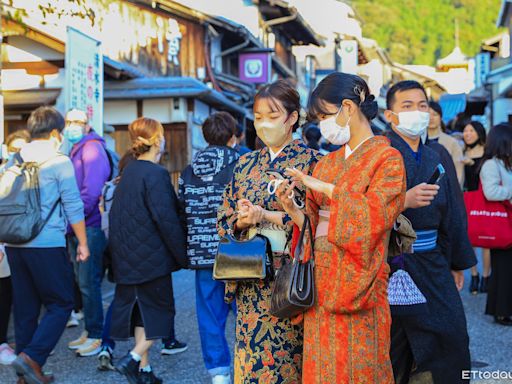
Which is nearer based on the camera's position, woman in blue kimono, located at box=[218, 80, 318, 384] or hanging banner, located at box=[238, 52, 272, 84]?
woman in blue kimono, located at box=[218, 80, 318, 384]

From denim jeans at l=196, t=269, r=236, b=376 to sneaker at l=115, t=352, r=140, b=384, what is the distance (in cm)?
52

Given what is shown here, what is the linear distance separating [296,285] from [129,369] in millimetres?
2510

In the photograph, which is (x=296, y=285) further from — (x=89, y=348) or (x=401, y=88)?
(x=89, y=348)

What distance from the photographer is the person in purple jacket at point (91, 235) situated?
255 inches

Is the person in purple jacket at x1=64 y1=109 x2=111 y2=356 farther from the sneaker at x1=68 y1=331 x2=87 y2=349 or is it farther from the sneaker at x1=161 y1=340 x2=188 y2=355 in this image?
the sneaker at x1=161 y1=340 x2=188 y2=355

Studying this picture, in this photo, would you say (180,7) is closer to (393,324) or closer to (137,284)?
(137,284)

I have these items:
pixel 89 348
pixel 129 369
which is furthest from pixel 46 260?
pixel 89 348

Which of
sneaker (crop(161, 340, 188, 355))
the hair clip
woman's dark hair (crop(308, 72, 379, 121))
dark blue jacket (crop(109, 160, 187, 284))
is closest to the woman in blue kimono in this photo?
woman's dark hair (crop(308, 72, 379, 121))

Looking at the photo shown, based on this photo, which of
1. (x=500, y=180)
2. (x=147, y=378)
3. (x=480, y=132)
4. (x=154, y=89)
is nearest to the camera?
(x=147, y=378)

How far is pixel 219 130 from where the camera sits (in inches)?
214

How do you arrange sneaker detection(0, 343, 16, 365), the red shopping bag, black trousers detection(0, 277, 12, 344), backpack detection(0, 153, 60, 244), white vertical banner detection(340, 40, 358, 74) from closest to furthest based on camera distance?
1. backpack detection(0, 153, 60, 244)
2. sneaker detection(0, 343, 16, 365)
3. black trousers detection(0, 277, 12, 344)
4. the red shopping bag
5. white vertical banner detection(340, 40, 358, 74)

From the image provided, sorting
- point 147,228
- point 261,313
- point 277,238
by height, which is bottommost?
point 261,313

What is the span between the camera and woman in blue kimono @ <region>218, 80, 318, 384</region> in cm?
358

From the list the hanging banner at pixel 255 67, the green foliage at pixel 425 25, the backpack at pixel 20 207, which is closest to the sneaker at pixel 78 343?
the backpack at pixel 20 207
